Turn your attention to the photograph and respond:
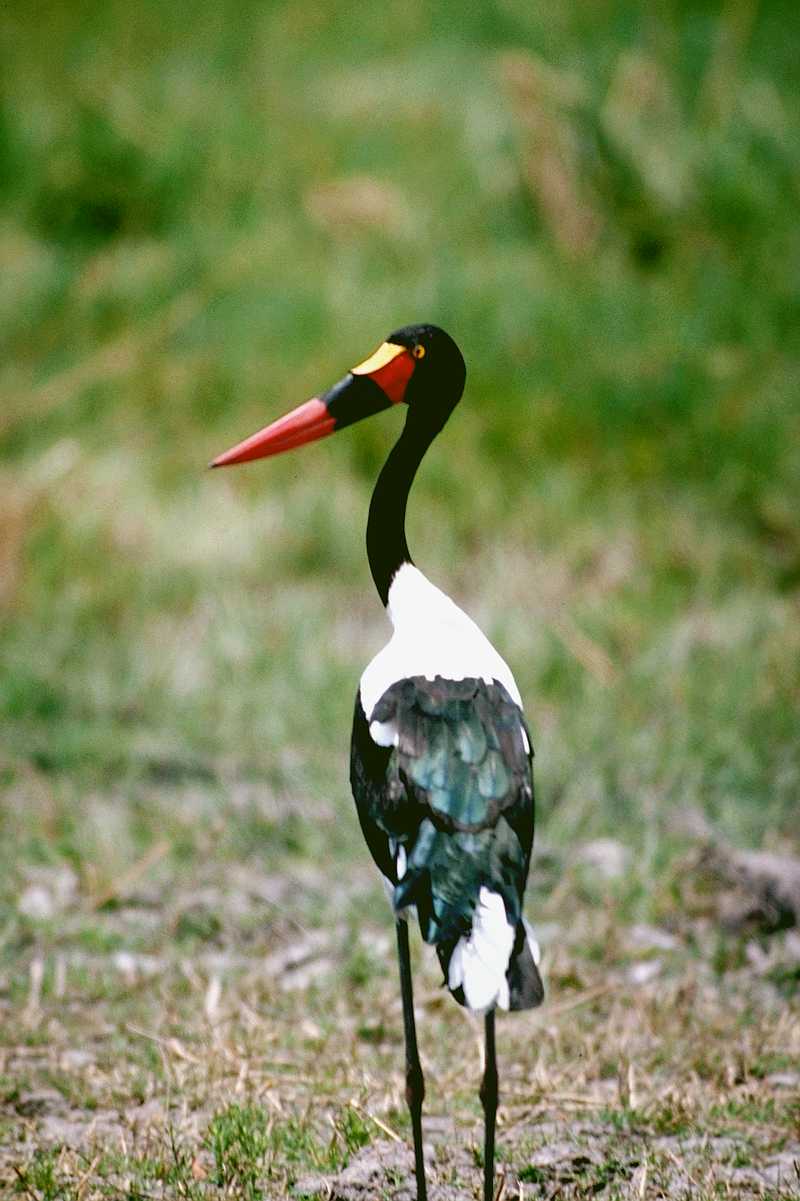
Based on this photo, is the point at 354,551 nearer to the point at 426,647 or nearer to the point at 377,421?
the point at 377,421

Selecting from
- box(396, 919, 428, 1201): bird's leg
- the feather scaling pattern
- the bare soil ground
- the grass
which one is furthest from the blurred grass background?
the feather scaling pattern

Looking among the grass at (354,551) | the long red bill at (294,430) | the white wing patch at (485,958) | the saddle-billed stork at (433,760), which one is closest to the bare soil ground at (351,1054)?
the grass at (354,551)

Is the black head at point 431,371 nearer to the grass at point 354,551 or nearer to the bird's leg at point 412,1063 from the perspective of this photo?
the bird's leg at point 412,1063

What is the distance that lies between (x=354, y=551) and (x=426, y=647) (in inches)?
130

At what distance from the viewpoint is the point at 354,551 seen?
19.0 ft

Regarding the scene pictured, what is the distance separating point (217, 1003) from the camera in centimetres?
330

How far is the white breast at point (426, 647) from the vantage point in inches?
97.1

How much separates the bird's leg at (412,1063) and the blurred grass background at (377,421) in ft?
4.47

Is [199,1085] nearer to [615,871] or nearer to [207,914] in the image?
[207,914]

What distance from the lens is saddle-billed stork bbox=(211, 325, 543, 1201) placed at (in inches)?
86.7

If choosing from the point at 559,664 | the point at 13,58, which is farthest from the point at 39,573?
the point at 13,58

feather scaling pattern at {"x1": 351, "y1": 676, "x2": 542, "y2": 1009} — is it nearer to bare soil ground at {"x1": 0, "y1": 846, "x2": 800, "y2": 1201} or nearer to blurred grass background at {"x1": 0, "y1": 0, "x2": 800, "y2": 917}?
bare soil ground at {"x1": 0, "y1": 846, "x2": 800, "y2": 1201}

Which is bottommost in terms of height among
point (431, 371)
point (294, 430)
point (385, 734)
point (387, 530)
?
point (385, 734)

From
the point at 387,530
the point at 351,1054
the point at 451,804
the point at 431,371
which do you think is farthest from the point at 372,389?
the point at 351,1054
